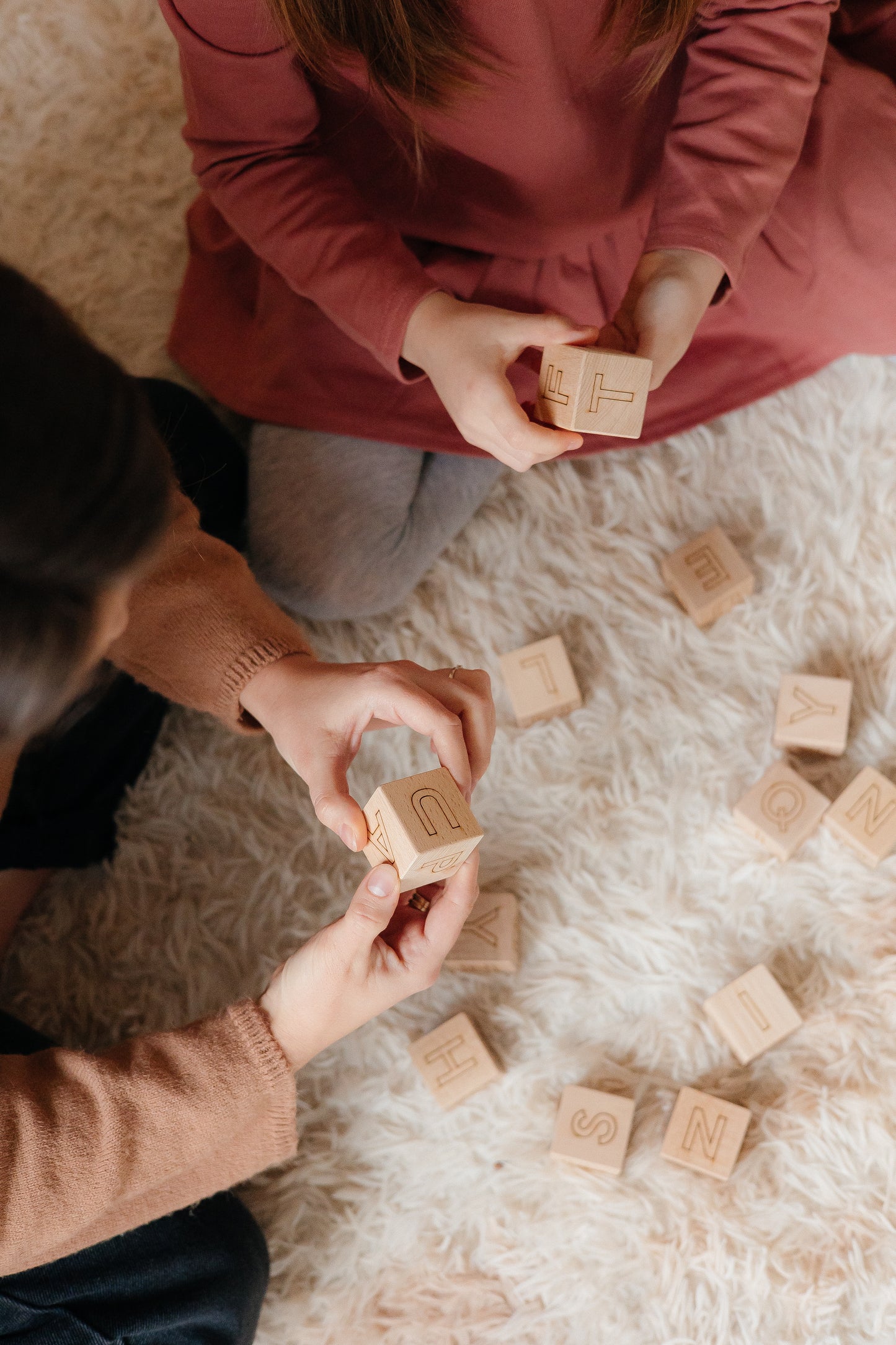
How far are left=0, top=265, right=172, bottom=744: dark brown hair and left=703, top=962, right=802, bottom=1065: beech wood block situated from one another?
60 cm

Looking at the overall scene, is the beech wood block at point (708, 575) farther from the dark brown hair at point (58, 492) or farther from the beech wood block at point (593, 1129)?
the dark brown hair at point (58, 492)

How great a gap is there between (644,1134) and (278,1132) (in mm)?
309

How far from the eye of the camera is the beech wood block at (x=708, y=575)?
909 millimetres

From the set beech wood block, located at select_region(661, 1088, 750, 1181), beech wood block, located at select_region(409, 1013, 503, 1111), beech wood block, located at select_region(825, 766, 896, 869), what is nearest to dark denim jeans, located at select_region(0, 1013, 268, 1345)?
beech wood block, located at select_region(409, 1013, 503, 1111)

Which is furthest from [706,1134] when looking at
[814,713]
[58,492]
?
[58,492]

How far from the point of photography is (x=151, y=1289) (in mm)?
735

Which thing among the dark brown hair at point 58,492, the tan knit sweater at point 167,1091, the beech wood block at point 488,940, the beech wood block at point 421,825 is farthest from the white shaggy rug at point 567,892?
the dark brown hair at point 58,492

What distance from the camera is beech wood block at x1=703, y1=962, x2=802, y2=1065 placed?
828 mm

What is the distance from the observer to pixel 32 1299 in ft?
2.29

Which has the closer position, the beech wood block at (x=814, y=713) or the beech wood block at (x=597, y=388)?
the beech wood block at (x=597, y=388)

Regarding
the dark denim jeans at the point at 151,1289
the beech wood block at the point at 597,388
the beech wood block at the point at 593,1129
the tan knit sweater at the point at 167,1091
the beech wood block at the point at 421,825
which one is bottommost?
the dark denim jeans at the point at 151,1289

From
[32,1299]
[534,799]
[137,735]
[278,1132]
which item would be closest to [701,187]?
[534,799]

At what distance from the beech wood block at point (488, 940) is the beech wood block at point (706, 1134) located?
18 centimetres

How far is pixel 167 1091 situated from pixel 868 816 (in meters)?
0.60
